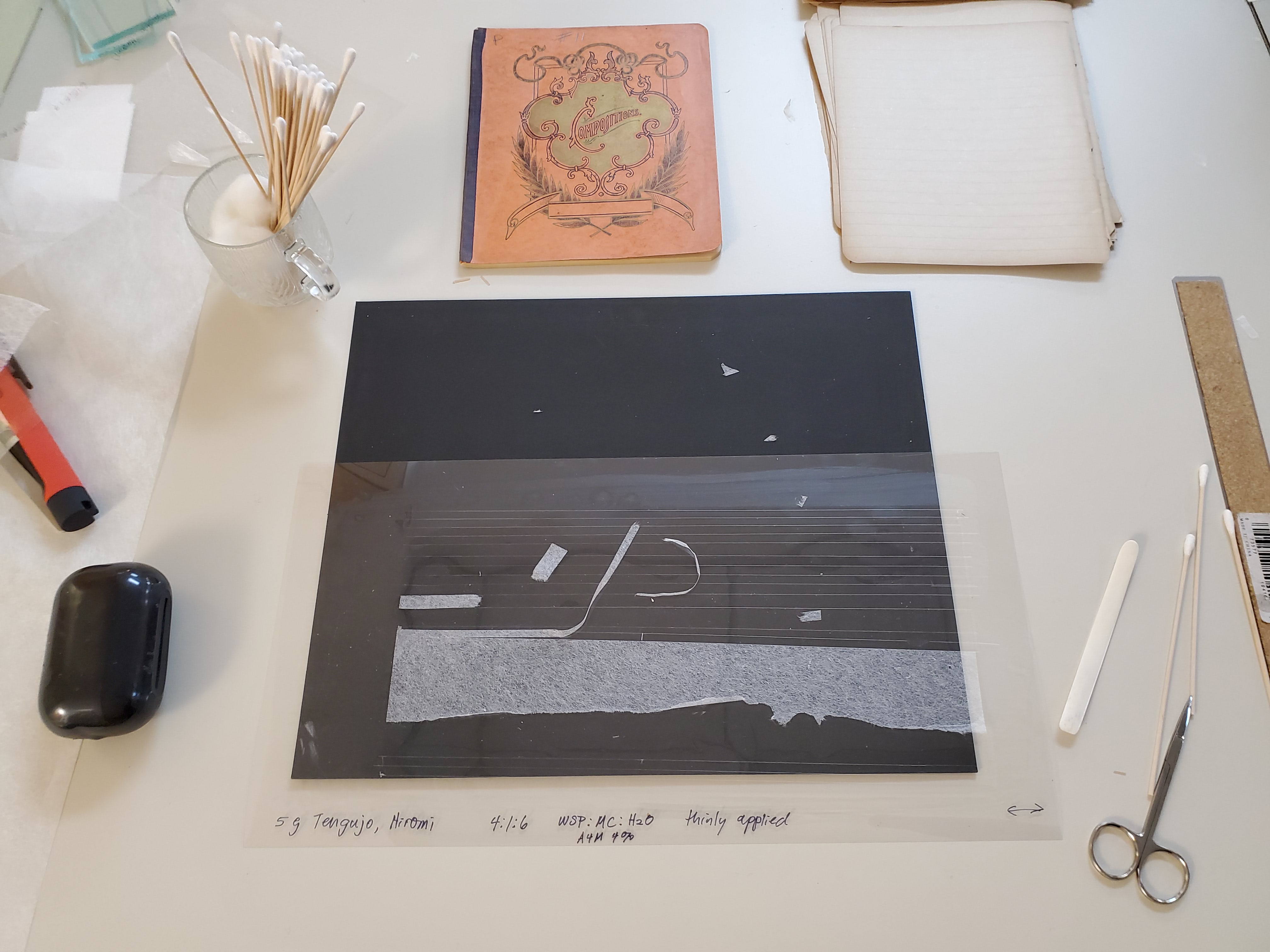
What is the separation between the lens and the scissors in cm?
50

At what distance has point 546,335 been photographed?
0.69 meters

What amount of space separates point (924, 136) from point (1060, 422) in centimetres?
31

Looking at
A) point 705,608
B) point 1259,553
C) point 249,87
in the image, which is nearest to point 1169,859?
point 1259,553

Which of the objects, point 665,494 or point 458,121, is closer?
point 665,494

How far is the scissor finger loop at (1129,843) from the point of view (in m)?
0.51

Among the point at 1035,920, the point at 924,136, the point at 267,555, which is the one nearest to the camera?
the point at 1035,920

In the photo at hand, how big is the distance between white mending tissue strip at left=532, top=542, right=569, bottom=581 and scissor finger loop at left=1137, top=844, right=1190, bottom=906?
1.44 ft

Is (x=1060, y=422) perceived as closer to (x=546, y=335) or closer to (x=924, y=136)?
(x=924, y=136)

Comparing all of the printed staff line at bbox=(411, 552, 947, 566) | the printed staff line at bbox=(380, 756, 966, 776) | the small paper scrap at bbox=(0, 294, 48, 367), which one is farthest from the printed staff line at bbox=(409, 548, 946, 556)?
the small paper scrap at bbox=(0, 294, 48, 367)

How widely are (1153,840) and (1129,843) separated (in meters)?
0.01

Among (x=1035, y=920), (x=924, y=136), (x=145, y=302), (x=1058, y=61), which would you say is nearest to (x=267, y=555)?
(x=145, y=302)

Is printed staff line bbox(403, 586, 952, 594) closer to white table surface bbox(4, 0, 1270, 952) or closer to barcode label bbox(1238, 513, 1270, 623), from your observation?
white table surface bbox(4, 0, 1270, 952)

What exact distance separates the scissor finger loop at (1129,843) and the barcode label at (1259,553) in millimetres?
192

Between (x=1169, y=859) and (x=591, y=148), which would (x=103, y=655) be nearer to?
(x=591, y=148)
